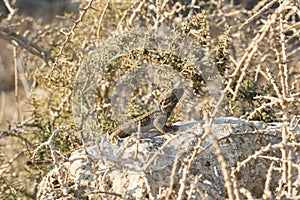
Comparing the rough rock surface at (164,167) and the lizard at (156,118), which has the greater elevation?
the lizard at (156,118)

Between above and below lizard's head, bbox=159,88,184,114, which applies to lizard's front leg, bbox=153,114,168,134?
below

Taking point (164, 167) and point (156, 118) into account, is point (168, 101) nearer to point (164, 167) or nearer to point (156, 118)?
point (156, 118)

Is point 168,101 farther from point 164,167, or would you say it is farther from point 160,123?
point 164,167

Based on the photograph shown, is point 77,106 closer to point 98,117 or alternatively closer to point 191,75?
point 98,117

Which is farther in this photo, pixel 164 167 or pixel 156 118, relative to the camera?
pixel 156 118

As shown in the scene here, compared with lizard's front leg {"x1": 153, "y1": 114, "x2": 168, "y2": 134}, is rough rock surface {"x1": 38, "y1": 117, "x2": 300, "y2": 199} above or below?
below

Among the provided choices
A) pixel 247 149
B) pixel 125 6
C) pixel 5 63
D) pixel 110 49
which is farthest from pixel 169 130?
pixel 5 63

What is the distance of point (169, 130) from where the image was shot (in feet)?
6.38

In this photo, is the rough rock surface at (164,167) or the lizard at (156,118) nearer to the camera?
the rough rock surface at (164,167)

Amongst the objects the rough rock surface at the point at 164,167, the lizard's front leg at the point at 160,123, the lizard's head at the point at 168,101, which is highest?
the lizard's head at the point at 168,101

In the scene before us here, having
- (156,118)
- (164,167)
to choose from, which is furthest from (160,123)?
(164,167)

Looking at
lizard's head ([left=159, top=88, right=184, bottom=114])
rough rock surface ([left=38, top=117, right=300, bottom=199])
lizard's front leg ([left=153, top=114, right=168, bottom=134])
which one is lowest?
rough rock surface ([left=38, top=117, right=300, bottom=199])

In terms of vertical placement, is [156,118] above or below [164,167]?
above

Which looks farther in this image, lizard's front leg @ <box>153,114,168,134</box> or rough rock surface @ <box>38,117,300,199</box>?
lizard's front leg @ <box>153,114,168,134</box>
